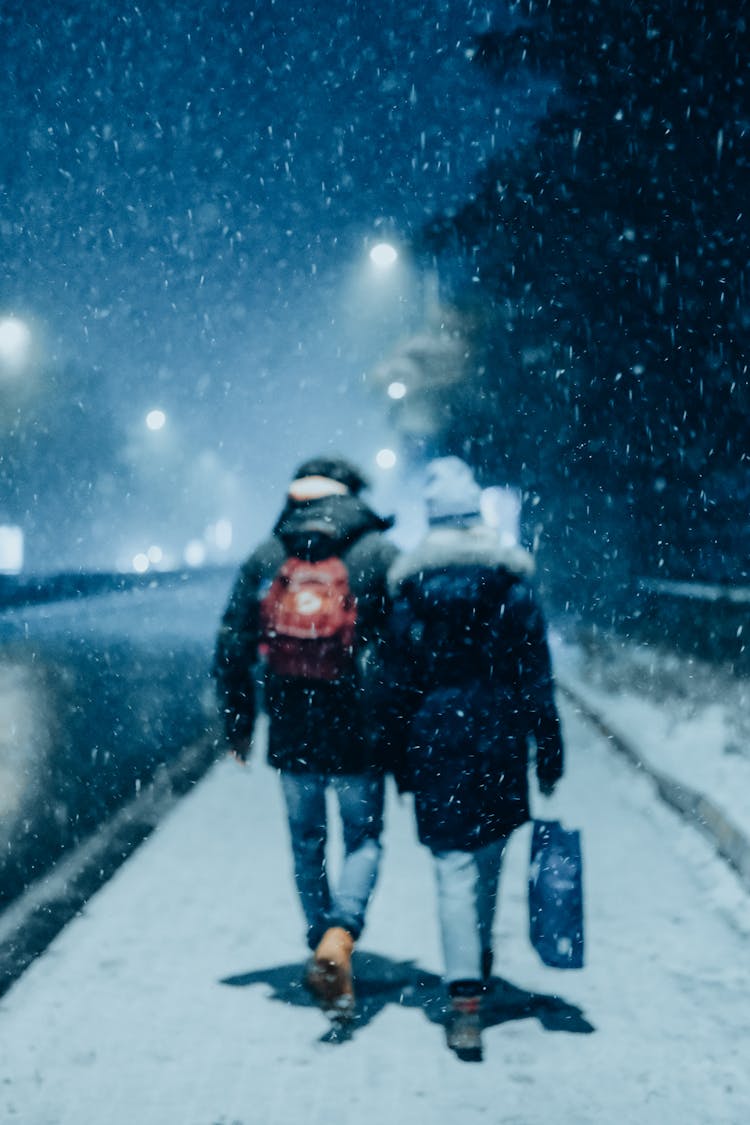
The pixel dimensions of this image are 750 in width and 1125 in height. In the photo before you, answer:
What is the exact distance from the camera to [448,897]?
472 centimetres

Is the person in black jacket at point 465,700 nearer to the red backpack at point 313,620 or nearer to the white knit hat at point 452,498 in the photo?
the white knit hat at point 452,498

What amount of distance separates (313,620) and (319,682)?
0.82 feet

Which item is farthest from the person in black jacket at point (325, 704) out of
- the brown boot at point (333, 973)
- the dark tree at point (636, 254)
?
the dark tree at point (636, 254)

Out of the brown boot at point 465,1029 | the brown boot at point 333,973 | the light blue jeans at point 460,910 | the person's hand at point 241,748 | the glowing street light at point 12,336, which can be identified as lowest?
the brown boot at point 465,1029

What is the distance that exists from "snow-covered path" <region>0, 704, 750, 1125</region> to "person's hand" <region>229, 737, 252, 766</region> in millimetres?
958

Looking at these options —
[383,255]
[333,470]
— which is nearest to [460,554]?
[333,470]

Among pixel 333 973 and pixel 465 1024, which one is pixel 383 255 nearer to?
pixel 333 973

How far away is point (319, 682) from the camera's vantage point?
194 inches

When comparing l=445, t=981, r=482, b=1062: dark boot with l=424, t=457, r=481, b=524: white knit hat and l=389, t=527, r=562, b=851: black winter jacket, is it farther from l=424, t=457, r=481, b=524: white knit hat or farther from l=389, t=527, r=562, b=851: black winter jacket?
l=424, t=457, r=481, b=524: white knit hat

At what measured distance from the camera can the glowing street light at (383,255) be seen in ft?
92.7

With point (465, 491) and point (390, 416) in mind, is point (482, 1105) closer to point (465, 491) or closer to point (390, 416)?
point (465, 491)

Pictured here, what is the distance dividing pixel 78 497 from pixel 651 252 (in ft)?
239

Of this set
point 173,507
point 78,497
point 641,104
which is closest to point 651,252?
point 641,104

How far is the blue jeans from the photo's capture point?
197 inches
